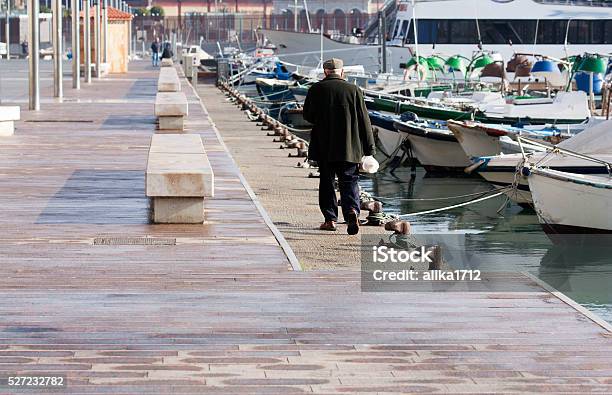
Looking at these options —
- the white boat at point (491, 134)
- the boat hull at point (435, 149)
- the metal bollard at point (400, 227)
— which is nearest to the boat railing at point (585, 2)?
the boat hull at point (435, 149)

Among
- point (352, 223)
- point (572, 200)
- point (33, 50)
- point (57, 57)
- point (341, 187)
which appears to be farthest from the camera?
point (57, 57)

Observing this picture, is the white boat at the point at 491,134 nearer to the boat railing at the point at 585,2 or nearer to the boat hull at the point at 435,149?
the boat hull at the point at 435,149

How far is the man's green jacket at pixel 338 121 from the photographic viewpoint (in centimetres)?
1271

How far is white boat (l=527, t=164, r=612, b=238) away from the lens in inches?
679

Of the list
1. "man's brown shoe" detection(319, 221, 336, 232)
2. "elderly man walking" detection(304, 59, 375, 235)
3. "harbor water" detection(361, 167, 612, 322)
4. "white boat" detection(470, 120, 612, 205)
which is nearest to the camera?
"elderly man walking" detection(304, 59, 375, 235)

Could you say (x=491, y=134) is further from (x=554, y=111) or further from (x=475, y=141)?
(x=554, y=111)

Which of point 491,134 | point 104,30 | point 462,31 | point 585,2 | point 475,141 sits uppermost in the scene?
point 585,2

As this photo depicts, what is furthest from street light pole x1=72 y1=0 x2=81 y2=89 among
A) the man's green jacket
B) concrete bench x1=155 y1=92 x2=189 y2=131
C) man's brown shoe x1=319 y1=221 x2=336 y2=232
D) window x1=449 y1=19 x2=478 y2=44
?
man's brown shoe x1=319 y1=221 x2=336 y2=232

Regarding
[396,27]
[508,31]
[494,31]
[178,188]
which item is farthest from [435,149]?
[396,27]

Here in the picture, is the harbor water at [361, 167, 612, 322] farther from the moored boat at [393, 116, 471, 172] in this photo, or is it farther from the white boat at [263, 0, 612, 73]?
the white boat at [263, 0, 612, 73]

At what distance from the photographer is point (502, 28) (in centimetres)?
5775

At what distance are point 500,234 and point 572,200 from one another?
112 inches

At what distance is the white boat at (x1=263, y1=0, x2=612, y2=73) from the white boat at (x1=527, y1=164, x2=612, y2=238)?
1531 inches

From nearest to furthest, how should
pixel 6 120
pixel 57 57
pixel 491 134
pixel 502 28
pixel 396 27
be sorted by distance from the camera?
pixel 6 120, pixel 491 134, pixel 57 57, pixel 502 28, pixel 396 27
